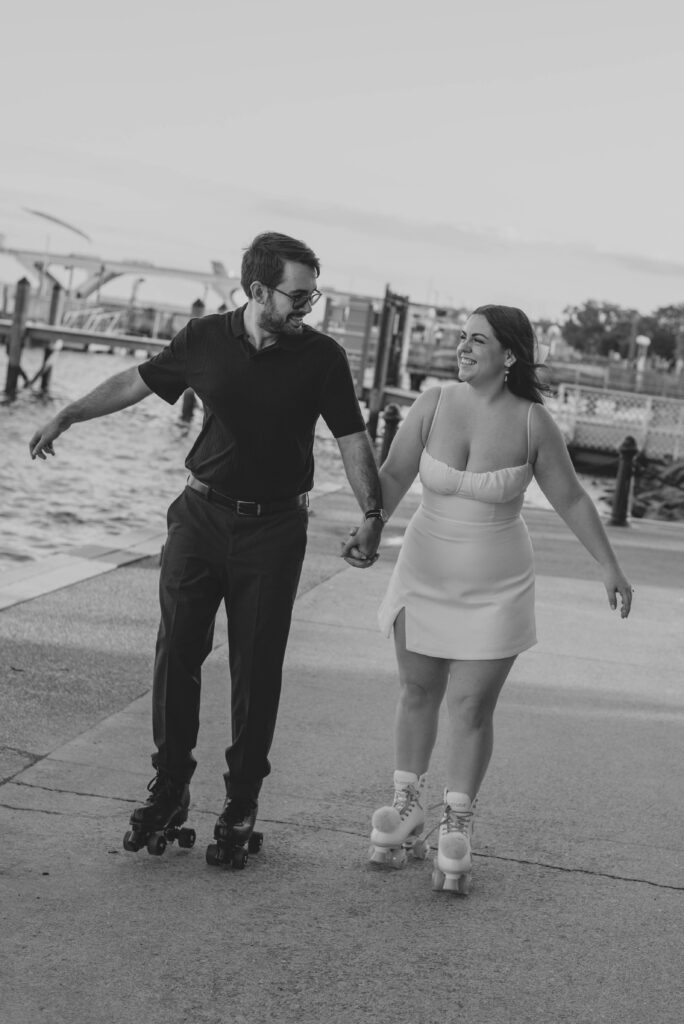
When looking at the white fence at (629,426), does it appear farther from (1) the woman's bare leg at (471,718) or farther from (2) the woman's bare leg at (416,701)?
(1) the woman's bare leg at (471,718)

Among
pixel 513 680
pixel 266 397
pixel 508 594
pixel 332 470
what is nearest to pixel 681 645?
pixel 513 680

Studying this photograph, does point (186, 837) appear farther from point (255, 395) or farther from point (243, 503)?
point (255, 395)

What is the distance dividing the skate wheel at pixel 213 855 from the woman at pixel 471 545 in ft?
1.62

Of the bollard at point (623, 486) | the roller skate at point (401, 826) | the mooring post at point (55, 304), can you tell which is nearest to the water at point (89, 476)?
the bollard at point (623, 486)

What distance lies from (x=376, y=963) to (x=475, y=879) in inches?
32.1

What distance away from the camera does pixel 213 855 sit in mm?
4344

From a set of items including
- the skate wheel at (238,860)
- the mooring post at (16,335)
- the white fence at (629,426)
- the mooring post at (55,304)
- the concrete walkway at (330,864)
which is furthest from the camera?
the mooring post at (55,304)

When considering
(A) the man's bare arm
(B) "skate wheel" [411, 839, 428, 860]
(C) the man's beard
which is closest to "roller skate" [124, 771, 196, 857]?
(B) "skate wheel" [411, 839, 428, 860]

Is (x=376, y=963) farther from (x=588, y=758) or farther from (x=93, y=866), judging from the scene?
(x=588, y=758)

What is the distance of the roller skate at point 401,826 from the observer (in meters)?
4.46

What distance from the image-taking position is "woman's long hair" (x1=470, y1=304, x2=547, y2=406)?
444cm

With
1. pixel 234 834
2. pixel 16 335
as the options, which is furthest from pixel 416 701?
pixel 16 335

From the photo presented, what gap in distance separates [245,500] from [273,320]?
0.56 metres

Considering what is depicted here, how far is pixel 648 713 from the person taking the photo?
273 inches
